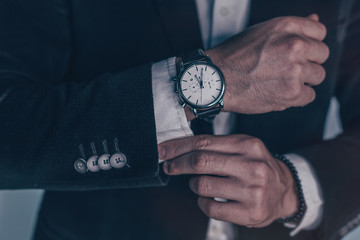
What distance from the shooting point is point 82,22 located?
1098 mm

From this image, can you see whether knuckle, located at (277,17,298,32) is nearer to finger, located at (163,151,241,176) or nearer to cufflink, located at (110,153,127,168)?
finger, located at (163,151,241,176)

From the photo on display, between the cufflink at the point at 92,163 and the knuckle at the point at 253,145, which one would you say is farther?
the knuckle at the point at 253,145

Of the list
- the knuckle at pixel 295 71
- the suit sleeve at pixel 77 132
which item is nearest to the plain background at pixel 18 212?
the suit sleeve at pixel 77 132

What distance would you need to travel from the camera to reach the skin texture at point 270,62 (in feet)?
2.83

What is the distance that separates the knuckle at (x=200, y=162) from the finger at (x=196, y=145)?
0.03 m

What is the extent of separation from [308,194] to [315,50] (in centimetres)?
61

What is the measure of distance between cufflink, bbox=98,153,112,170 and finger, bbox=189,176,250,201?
32cm

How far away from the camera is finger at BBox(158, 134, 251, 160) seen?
2.86ft

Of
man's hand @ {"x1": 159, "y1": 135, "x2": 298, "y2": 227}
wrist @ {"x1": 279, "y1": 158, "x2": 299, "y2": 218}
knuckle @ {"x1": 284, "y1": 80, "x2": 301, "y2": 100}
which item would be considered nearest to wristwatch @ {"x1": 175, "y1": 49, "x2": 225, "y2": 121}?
man's hand @ {"x1": 159, "y1": 135, "x2": 298, "y2": 227}

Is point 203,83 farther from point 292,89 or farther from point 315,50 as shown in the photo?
point 315,50

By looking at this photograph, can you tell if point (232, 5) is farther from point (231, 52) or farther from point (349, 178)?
point (349, 178)

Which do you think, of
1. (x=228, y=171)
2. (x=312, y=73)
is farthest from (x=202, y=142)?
(x=312, y=73)

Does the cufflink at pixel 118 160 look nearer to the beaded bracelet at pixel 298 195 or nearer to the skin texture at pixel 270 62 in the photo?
the skin texture at pixel 270 62

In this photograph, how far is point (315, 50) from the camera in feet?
2.96
